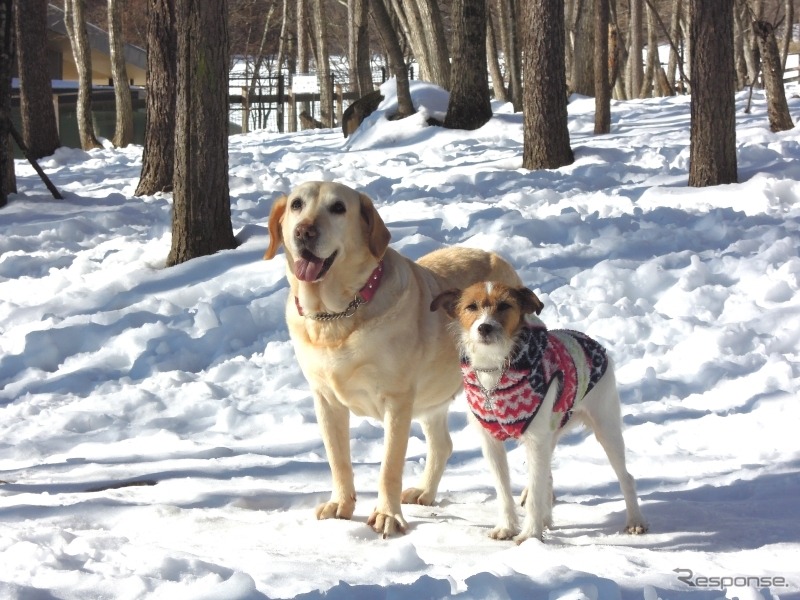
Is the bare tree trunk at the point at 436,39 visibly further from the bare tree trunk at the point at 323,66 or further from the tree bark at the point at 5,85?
the bare tree trunk at the point at 323,66

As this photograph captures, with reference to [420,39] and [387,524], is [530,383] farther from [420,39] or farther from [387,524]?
[420,39]

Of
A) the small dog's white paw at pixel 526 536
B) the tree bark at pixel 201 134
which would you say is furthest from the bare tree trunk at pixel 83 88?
the small dog's white paw at pixel 526 536

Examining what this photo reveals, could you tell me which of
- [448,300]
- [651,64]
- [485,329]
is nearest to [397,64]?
[448,300]

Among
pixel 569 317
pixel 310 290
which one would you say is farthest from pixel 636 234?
pixel 310 290

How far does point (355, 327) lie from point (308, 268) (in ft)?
1.14

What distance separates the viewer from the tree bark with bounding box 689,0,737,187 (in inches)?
405

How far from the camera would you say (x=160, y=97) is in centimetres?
1238

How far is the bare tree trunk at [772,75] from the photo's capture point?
13305 millimetres

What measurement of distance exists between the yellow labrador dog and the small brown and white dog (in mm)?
338

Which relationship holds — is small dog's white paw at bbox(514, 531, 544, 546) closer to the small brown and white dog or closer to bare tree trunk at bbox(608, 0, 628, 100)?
the small brown and white dog

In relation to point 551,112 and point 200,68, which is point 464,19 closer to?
point 551,112

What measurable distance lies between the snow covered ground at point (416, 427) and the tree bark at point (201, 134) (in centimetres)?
40

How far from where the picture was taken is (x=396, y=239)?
9406 millimetres

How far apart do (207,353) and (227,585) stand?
4.53 meters
